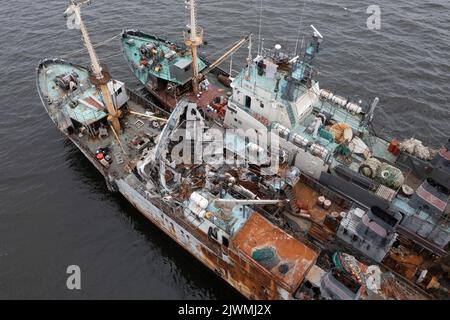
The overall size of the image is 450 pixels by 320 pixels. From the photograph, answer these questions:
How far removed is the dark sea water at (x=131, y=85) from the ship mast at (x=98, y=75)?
21.0ft

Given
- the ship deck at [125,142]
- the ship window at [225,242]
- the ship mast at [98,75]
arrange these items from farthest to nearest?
the ship deck at [125,142] → the ship mast at [98,75] → the ship window at [225,242]

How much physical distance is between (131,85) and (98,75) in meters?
16.6

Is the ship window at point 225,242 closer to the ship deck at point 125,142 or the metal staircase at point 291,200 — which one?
the metal staircase at point 291,200

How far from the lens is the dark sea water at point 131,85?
29750 millimetres

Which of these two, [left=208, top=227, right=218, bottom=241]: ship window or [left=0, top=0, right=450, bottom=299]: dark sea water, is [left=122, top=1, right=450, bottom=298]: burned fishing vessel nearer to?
[left=208, top=227, right=218, bottom=241]: ship window

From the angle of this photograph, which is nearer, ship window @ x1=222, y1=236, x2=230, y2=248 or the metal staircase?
ship window @ x1=222, y1=236, x2=230, y2=248

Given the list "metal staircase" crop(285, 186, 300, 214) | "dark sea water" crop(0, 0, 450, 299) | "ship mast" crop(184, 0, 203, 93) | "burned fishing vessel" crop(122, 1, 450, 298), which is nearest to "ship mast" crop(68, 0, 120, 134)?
"dark sea water" crop(0, 0, 450, 299)

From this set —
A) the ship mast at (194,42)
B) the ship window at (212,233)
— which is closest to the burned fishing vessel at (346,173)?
the ship window at (212,233)

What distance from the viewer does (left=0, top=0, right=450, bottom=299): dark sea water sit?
29750 millimetres

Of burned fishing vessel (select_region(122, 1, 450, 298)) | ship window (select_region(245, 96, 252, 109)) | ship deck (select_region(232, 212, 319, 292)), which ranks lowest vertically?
ship deck (select_region(232, 212, 319, 292))

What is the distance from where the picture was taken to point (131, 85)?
47688 mm

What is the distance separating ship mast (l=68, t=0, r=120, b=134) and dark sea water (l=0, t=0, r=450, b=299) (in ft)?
21.0

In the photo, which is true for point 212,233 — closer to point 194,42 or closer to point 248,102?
point 248,102
